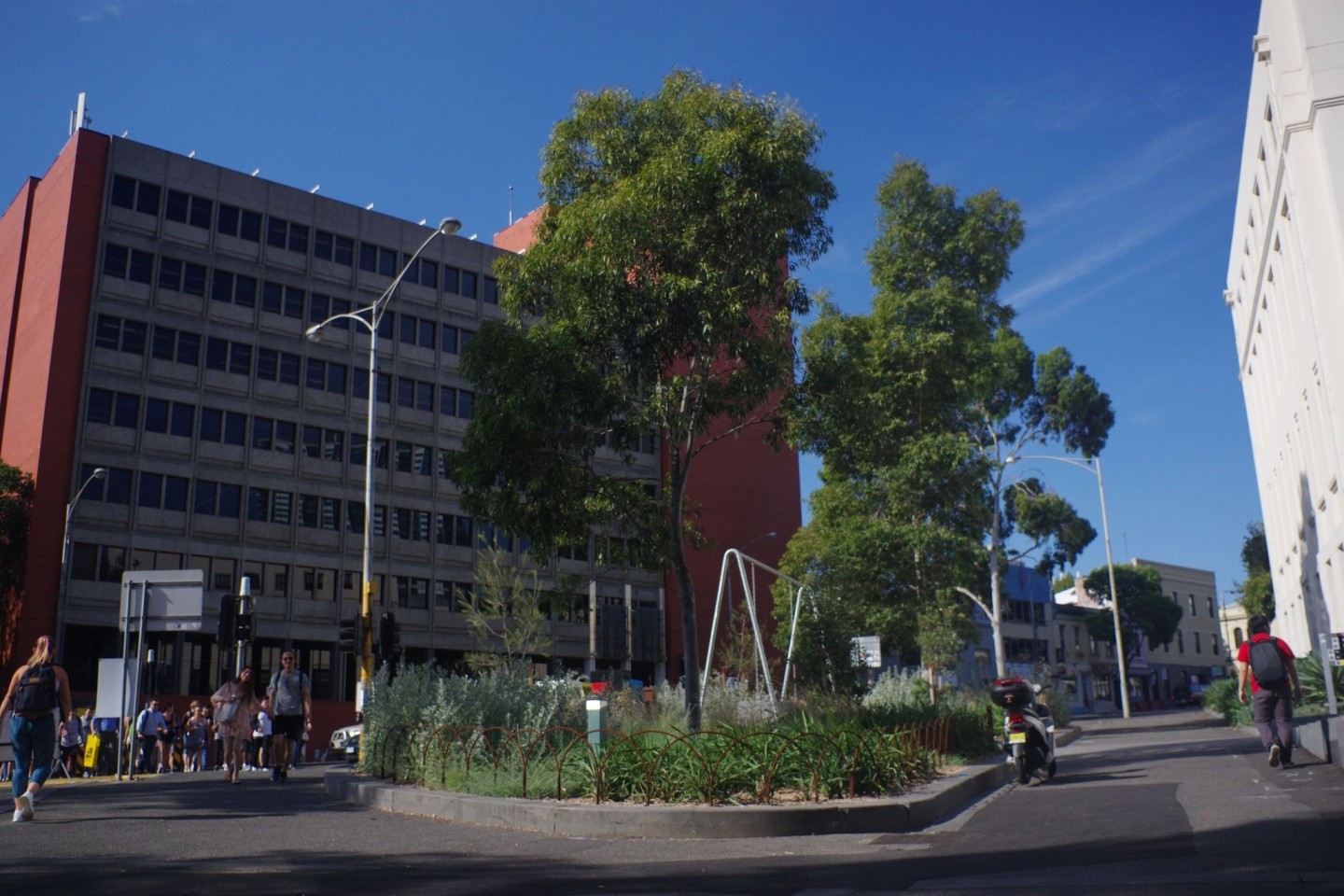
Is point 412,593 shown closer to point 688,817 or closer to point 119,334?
point 119,334

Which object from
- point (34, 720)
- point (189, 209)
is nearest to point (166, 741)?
point (34, 720)

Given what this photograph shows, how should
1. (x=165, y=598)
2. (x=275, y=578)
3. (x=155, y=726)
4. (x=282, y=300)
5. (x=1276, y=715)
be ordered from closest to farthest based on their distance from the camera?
(x=1276, y=715)
(x=165, y=598)
(x=155, y=726)
(x=275, y=578)
(x=282, y=300)

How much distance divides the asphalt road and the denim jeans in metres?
0.49

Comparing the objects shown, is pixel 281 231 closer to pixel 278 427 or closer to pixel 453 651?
pixel 278 427

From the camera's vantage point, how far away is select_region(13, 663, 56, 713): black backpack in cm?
1099

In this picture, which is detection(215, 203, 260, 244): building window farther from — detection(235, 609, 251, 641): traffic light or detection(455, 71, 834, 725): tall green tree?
detection(455, 71, 834, 725): tall green tree

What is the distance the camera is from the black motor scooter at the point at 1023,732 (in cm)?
1461

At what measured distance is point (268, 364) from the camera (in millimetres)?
47656

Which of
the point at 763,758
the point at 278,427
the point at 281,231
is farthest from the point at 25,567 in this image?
Answer: the point at 763,758

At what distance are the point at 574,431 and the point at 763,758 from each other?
702 cm

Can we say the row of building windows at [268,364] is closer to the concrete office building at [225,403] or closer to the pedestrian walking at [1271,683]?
the concrete office building at [225,403]

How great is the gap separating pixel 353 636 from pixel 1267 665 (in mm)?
15174

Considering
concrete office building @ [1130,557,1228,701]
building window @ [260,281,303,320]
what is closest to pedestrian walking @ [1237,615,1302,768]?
building window @ [260,281,303,320]

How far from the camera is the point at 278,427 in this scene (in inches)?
1873
